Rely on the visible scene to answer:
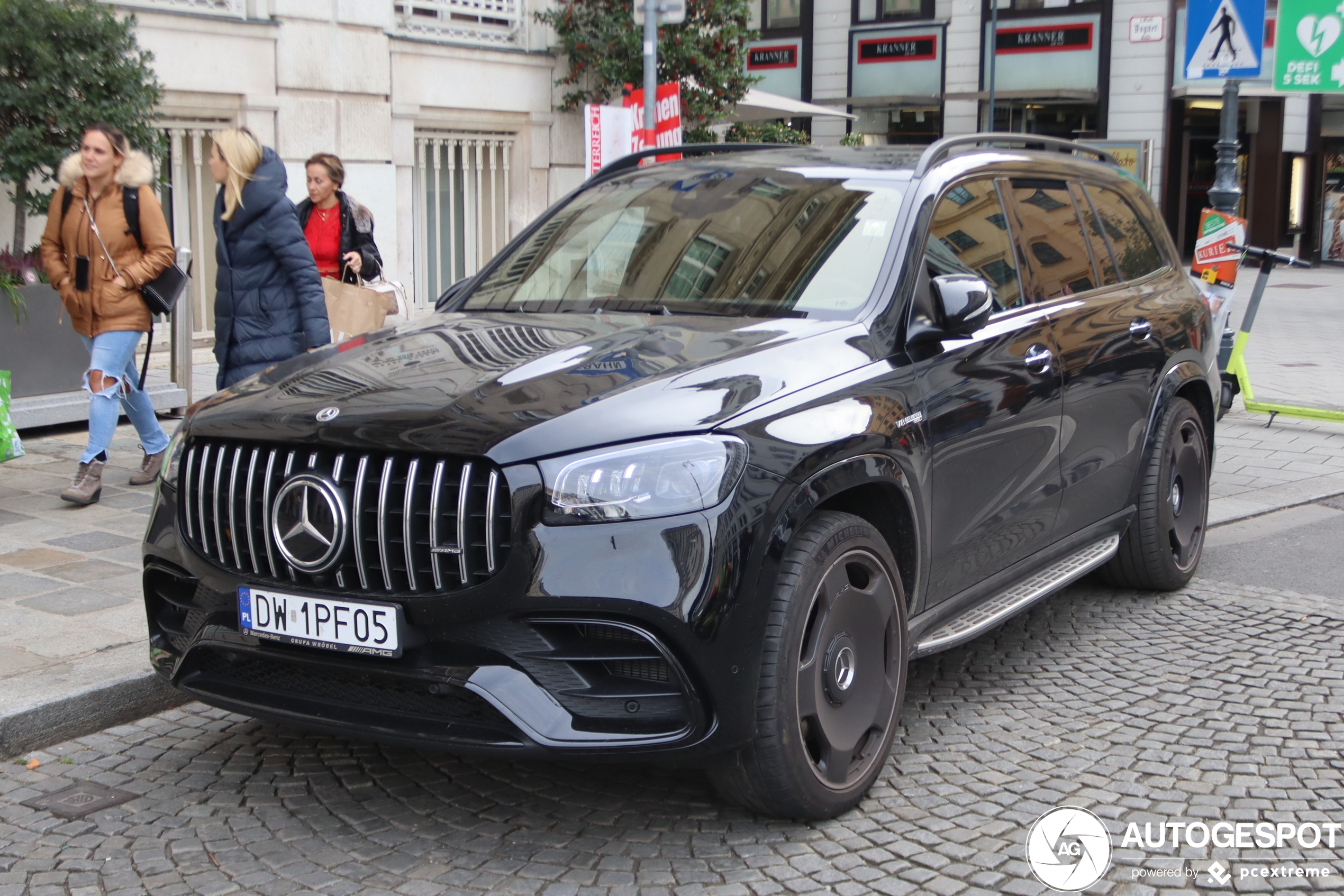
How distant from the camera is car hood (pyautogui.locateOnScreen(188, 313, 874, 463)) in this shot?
3.25 meters

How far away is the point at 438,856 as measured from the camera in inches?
134

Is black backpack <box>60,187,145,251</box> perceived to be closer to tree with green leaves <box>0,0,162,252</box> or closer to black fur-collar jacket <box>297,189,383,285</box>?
black fur-collar jacket <box>297,189,383,285</box>

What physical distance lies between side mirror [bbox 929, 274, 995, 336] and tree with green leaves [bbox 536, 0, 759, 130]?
33.6ft

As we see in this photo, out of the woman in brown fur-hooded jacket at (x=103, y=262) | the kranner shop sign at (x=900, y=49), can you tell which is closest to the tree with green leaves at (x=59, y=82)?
the woman in brown fur-hooded jacket at (x=103, y=262)

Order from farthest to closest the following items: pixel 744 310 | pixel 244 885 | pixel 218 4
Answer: pixel 218 4 → pixel 744 310 → pixel 244 885

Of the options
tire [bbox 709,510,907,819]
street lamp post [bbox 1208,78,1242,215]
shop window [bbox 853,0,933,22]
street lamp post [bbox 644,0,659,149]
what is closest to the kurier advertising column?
street lamp post [bbox 1208,78,1242,215]

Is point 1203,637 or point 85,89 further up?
point 85,89

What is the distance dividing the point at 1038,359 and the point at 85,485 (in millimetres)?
4535

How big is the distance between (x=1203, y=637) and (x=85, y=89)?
22.5 feet

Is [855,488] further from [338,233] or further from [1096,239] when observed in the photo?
[338,233]

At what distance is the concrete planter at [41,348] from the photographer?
28.3ft

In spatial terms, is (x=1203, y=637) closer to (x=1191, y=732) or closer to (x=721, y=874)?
(x=1191, y=732)

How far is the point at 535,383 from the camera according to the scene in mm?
3479

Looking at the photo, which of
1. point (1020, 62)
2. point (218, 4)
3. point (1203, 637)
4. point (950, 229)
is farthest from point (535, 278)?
point (1020, 62)
